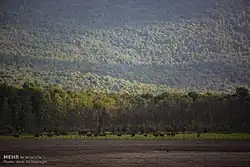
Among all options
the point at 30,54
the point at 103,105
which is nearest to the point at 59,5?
the point at 30,54

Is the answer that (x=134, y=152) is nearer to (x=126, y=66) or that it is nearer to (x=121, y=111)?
(x=121, y=111)

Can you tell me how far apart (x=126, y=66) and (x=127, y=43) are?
3.22ft

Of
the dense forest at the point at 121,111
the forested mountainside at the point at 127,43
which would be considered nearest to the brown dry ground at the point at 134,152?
the dense forest at the point at 121,111

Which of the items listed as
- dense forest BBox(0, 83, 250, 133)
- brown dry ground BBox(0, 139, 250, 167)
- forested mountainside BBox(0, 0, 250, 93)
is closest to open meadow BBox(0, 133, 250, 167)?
brown dry ground BBox(0, 139, 250, 167)

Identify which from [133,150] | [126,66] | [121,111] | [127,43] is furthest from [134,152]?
[127,43]

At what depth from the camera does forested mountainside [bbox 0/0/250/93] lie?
2494cm

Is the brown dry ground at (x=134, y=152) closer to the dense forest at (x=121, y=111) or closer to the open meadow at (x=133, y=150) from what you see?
the open meadow at (x=133, y=150)

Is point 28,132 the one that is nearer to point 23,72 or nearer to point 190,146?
point 23,72

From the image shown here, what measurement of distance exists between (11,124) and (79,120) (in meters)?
2.84

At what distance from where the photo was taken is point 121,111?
25547 mm

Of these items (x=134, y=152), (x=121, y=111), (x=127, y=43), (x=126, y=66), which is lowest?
(x=134, y=152)

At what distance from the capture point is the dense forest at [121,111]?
24844 millimetres

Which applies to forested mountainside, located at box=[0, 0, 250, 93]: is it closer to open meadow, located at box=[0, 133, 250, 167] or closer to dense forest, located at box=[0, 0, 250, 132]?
dense forest, located at box=[0, 0, 250, 132]

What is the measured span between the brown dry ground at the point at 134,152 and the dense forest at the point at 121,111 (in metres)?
0.66
